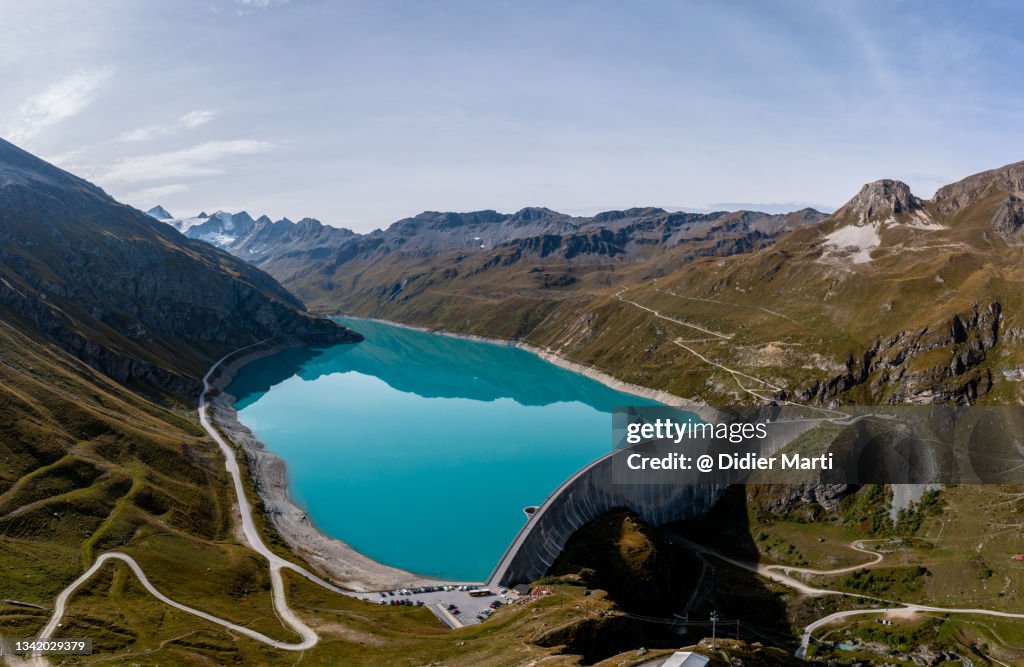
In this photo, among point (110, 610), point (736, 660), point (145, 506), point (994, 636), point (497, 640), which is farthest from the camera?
point (145, 506)

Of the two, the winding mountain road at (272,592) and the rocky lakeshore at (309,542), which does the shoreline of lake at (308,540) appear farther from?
the winding mountain road at (272,592)

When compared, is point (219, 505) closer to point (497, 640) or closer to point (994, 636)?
point (497, 640)

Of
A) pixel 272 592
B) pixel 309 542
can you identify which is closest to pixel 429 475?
pixel 309 542

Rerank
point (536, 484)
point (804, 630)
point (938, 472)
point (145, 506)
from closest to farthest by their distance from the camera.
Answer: point (804, 630) → point (145, 506) → point (938, 472) → point (536, 484)

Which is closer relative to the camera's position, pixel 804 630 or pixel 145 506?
pixel 804 630

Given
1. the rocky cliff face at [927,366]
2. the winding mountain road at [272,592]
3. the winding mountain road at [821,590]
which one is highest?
the rocky cliff face at [927,366]

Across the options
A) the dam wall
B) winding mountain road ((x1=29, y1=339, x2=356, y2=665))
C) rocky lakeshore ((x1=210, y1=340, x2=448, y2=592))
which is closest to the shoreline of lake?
rocky lakeshore ((x1=210, y1=340, x2=448, y2=592))

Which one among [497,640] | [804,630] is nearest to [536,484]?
[804,630]

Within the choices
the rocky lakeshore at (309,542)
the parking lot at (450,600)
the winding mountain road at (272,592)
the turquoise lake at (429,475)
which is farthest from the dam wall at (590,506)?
the winding mountain road at (272,592)
